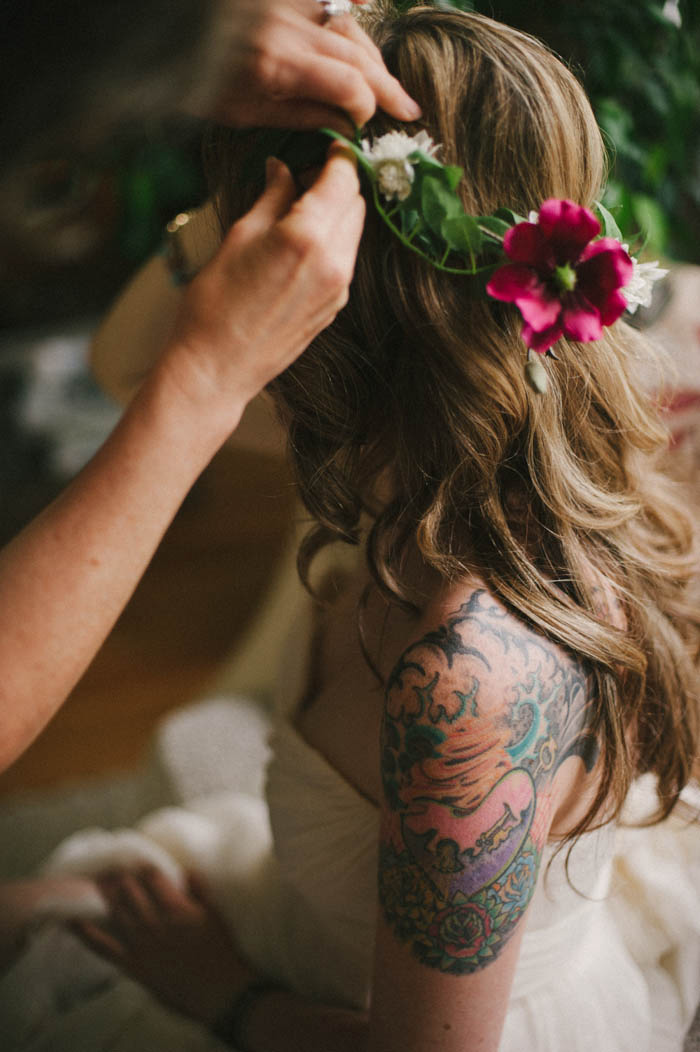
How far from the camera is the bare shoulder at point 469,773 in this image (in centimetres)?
76

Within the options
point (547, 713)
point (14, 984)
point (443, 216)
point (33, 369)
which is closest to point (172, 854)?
point (14, 984)

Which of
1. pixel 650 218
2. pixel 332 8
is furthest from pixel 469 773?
pixel 650 218

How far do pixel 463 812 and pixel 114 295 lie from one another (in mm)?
3060

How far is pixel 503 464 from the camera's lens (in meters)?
0.90

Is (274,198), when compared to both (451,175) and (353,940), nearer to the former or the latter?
(451,175)

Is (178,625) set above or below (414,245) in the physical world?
below

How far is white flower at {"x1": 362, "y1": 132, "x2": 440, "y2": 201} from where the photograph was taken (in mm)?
751

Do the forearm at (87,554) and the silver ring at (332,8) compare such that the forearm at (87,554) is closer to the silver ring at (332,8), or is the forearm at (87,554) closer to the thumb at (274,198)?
the thumb at (274,198)

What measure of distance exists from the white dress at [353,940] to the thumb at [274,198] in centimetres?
60

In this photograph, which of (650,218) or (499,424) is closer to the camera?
(499,424)

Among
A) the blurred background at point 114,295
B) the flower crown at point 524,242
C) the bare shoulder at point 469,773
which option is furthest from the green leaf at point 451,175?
the bare shoulder at point 469,773

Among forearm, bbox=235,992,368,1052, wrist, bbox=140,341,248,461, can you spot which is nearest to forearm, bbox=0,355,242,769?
wrist, bbox=140,341,248,461

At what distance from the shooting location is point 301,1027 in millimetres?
1017

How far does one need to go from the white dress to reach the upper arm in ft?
0.55
